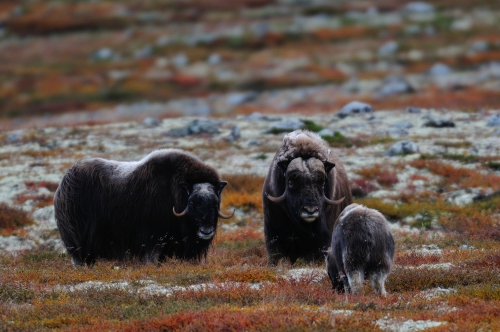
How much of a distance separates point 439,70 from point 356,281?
41527mm

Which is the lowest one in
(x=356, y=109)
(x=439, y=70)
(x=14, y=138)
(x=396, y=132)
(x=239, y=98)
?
(x=239, y=98)

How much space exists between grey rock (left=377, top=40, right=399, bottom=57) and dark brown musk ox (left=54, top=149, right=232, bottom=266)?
138 feet

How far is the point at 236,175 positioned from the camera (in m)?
19.9

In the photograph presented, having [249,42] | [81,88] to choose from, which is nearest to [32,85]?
[81,88]

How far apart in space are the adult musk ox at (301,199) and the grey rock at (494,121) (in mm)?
12914

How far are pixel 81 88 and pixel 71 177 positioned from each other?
3943 cm

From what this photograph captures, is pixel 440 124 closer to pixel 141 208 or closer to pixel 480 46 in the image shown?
pixel 141 208

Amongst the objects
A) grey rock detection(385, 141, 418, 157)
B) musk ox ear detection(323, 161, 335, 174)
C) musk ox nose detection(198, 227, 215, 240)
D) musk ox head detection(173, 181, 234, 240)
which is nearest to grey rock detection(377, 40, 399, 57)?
grey rock detection(385, 141, 418, 157)

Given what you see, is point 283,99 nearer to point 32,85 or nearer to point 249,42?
point 249,42

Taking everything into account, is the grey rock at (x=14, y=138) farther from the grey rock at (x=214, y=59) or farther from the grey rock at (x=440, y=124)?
the grey rock at (x=214, y=59)

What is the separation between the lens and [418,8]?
6175cm

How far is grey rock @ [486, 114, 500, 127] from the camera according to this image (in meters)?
24.6

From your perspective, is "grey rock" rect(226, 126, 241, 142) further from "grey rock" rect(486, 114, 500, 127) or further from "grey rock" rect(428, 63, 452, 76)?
"grey rock" rect(428, 63, 452, 76)

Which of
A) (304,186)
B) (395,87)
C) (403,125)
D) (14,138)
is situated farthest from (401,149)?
(395,87)
